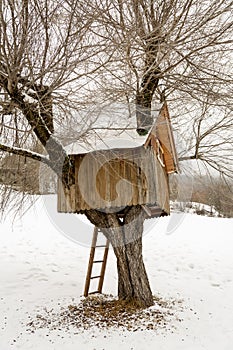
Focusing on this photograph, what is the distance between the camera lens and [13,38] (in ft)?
11.5

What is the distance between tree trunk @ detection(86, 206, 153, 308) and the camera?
499cm

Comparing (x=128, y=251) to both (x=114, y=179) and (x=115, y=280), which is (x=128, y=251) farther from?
(x=115, y=280)

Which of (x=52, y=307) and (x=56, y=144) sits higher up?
(x=56, y=144)

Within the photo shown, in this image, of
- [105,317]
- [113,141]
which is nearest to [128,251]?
[105,317]

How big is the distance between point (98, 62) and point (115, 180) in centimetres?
153

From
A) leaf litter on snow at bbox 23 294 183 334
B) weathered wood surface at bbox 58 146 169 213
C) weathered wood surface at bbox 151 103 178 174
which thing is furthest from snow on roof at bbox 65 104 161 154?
leaf litter on snow at bbox 23 294 183 334

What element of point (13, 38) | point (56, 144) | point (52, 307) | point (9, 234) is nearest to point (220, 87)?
point (56, 144)

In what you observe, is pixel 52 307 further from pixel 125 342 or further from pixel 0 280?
pixel 0 280

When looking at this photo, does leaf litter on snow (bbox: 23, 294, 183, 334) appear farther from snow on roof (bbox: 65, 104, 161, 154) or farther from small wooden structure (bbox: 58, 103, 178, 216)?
snow on roof (bbox: 65, 104, 161, 154)

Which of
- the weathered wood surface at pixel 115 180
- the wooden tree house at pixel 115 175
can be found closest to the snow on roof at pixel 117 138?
the wooden tree house at pixel 115 175

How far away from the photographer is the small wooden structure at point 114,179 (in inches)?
176

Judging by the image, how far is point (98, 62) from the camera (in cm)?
378

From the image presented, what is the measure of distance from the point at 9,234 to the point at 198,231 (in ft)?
22.1

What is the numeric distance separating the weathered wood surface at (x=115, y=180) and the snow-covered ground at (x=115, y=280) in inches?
65.5
